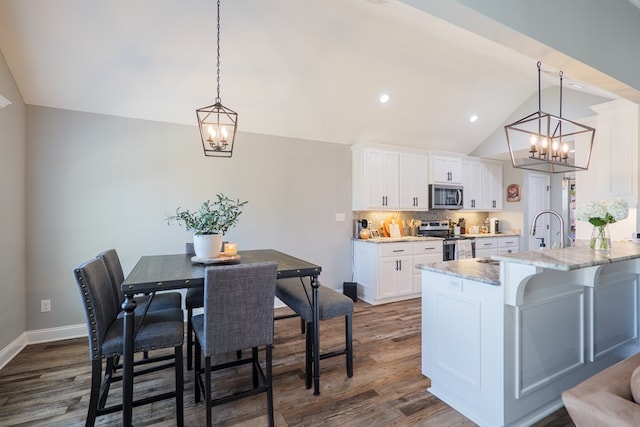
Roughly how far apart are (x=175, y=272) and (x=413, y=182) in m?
3.99

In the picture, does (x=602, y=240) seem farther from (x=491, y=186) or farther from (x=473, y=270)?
(x=491, y=186)

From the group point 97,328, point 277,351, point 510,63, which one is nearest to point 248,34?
point 97,328

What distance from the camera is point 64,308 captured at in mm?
3238

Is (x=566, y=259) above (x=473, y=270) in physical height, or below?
above

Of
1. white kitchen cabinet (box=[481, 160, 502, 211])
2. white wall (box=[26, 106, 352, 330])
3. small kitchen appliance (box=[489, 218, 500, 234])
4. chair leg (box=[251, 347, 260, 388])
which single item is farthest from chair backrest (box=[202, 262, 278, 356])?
small kitchen appliance (box=[489, 218, 500, 234])

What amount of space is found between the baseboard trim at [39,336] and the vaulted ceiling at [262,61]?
7.65 feet

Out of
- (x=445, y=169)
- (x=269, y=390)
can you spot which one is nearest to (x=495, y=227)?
(x=445, y=169)

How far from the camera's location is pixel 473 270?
81.7 inches

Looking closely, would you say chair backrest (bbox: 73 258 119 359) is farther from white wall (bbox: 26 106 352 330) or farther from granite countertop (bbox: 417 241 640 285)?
granite countertop (bbox: 417 241 640 285)

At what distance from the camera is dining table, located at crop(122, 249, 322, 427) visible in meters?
1.77

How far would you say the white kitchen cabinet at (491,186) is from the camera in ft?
19.3

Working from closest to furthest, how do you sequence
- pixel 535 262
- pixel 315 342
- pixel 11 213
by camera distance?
pixel 535 262 → pixel 315 342 → pixel 11 213

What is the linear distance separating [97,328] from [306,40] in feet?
10.2

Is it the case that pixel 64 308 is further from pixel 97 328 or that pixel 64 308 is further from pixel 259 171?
pixel 259 171
